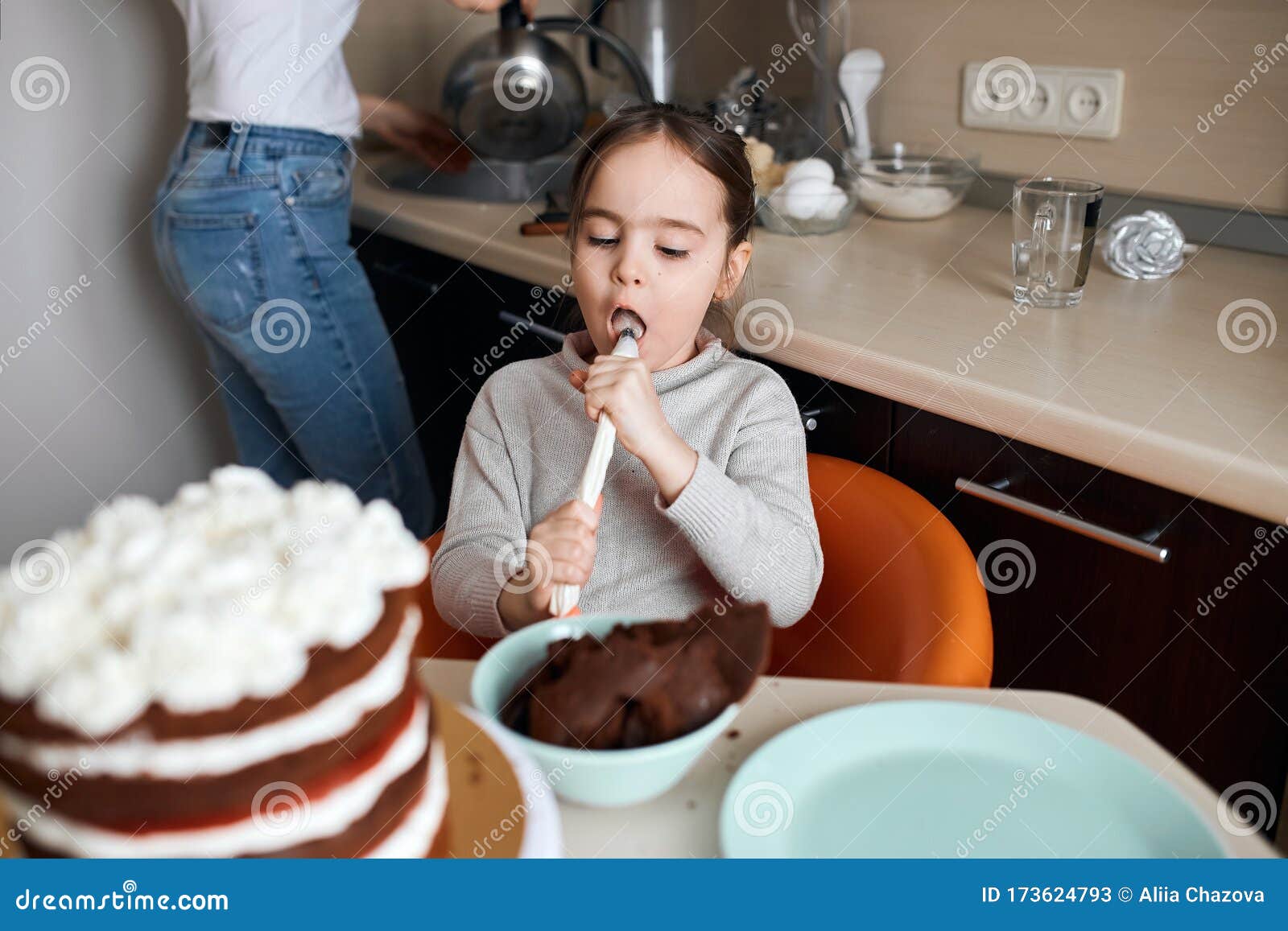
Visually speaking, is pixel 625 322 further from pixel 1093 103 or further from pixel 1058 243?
pixel 1093 103

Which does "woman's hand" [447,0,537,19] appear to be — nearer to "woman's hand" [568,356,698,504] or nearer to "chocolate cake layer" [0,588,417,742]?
"woman's hand" [568,356,698,504]

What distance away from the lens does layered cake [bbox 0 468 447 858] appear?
34 cm

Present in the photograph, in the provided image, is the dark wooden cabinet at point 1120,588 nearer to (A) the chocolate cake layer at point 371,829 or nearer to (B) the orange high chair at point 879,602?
(B) the orange high chair at point 879,602

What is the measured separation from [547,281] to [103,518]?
41.3 inches

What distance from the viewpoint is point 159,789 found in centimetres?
36

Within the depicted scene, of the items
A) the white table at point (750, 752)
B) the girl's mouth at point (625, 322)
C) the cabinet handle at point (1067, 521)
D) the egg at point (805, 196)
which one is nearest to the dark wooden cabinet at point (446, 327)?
the egg at point (805, 196)

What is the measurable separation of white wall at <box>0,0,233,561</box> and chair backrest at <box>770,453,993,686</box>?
50.9 inches

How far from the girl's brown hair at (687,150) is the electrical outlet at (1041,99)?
562mm

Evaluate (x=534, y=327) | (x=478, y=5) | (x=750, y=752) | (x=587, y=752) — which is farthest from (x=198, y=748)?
(x=478, y=5)

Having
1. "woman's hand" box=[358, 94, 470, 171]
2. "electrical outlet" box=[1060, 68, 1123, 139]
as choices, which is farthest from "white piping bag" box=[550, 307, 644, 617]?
"woman's hand" box=[358, 94, 470, 171]

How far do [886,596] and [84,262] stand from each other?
1460mm

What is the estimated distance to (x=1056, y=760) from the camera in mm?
585

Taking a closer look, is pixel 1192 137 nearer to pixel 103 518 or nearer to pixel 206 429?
pixel 103 518

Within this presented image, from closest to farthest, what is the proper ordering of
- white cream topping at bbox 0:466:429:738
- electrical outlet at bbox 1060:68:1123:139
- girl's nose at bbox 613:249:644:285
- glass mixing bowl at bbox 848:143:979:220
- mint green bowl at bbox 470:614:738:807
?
white cream topping at bbox 0:466:429:738, mint green bowl at bbox 470:614:738:807, girl's nose at bbox 613:249:644:285, electrical outlet at bbox 1060:68:1123:139, glass mixing bowl at bbox 848:143:979:220
